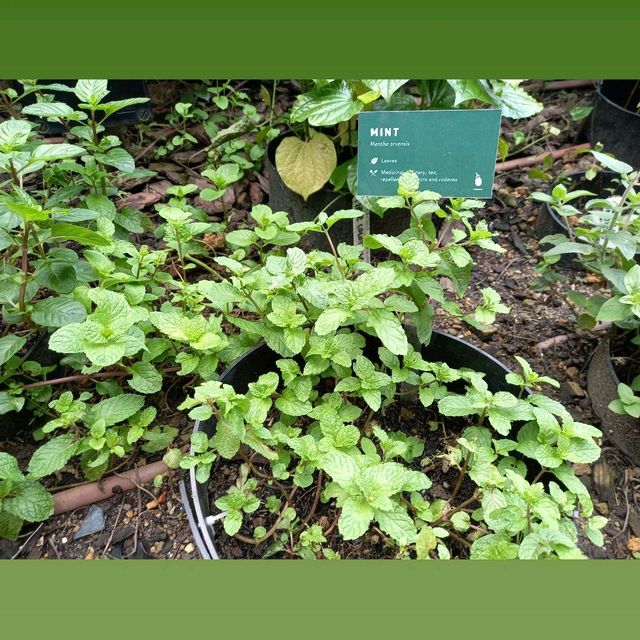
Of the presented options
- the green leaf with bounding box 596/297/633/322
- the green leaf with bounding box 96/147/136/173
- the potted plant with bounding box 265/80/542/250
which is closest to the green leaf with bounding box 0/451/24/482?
the green leaf with bounding box 96/147/136/173

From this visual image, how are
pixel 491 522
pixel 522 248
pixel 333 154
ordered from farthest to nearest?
pixel 522 248
pixel 333 154
pixel 491 522

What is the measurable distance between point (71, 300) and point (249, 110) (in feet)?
4.30

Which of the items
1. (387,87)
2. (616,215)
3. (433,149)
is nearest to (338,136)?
(387,87)

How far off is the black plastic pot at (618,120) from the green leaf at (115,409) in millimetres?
2335

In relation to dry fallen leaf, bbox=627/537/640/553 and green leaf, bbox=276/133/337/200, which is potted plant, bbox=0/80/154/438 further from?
dry fallen leaf, bbox=627/537/640/553

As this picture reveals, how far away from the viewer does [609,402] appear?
4.87 ft

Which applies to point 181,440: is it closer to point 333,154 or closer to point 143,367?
point 143,367

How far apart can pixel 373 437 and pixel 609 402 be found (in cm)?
70

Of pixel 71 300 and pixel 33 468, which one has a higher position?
pixel 71 300

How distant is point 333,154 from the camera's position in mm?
1735

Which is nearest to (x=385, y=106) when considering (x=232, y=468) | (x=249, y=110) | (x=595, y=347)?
(x=249, y=110)

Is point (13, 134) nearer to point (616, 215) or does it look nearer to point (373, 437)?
point (373, 437)

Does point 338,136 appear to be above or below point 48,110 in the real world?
below

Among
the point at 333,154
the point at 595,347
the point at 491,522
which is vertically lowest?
the point at 595,347
